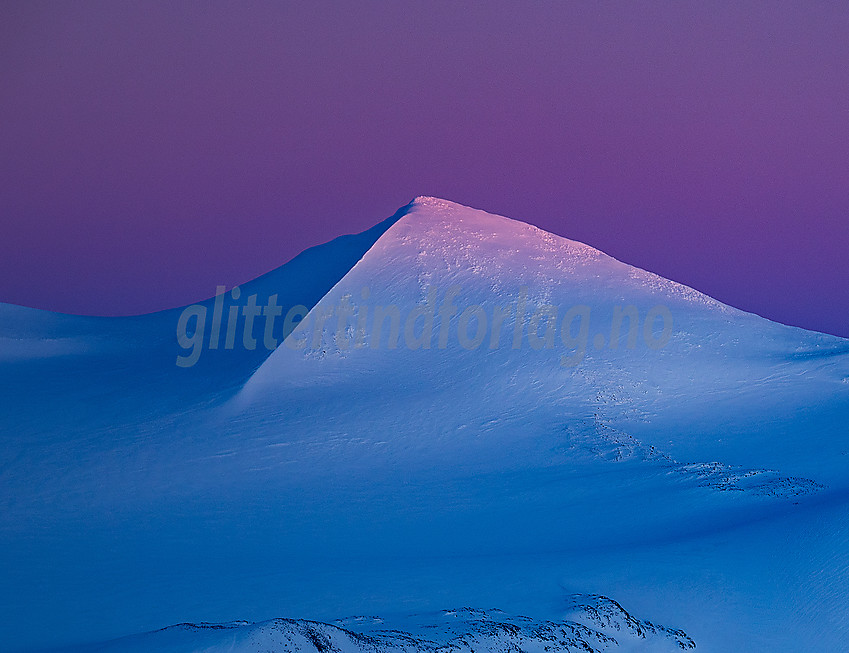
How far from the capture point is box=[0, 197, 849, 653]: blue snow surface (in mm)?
13594

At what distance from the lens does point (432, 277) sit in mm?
31094

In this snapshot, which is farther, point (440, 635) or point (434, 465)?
point (434, 465)

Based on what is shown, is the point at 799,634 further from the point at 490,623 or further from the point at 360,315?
the point at 360,315

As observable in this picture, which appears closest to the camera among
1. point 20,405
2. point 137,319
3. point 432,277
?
point 20,405

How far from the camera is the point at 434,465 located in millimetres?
21266

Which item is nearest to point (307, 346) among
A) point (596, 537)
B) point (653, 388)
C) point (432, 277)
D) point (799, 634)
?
point (432, 277)

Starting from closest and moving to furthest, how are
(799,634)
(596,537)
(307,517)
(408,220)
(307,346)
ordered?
(799,634), (596,537), (307,517), (307,346), (408,220)

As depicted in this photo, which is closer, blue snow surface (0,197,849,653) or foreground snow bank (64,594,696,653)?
foreground snow bank (64,594,696,653)

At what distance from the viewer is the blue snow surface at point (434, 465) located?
1359 centimetres

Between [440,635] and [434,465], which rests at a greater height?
[434,465]

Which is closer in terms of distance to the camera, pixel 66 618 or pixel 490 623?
pixel 490 623

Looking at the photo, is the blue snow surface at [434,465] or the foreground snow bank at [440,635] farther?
the blue snow surface at [434,465]

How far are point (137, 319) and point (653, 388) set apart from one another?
71.8ft

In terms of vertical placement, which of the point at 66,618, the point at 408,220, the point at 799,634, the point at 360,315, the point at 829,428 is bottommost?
the point at 799,634
